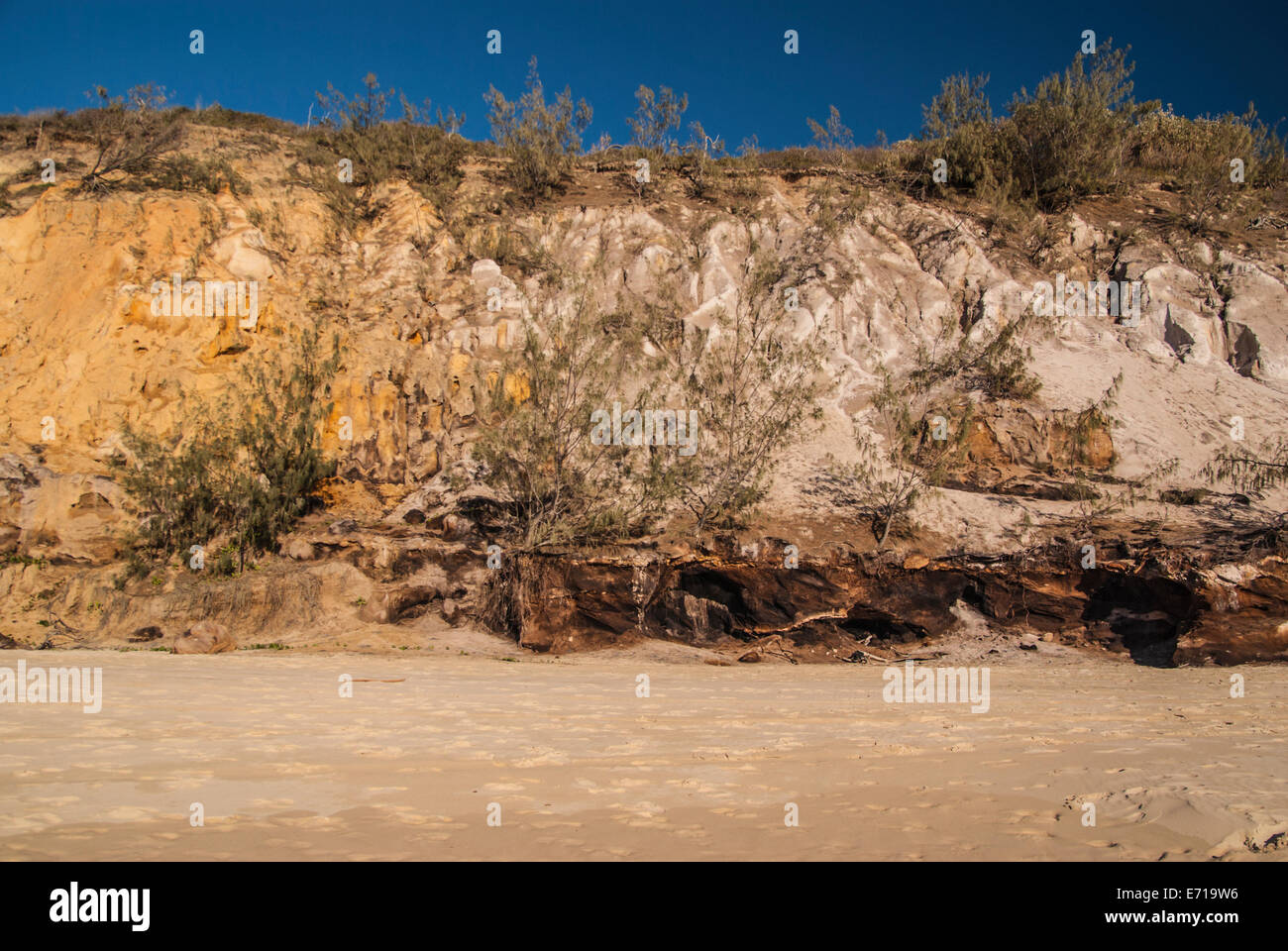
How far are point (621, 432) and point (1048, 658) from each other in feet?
26.9

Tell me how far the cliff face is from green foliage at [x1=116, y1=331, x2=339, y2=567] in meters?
0.53

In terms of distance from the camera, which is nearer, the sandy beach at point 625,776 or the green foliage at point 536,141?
the sandy beach at point 625,776

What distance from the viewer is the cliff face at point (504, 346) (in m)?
12.8

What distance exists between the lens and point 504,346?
17.5 meters

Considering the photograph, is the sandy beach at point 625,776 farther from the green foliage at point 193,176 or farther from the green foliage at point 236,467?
the green foliage at point 193,176

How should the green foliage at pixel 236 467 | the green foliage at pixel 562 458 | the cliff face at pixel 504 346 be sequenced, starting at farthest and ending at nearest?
the green foliage at pixel 562 458 < the green foliage at pixel 236 467 < the cliff face at pixel 504 346

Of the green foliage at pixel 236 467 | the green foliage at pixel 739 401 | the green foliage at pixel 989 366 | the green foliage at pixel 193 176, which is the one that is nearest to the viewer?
the green foliage at pixel 236 467

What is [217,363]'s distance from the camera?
1562 cm

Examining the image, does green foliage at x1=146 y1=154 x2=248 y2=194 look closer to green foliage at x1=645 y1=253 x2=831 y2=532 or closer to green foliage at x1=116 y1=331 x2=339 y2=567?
green foliage at x1=116 y1=331 x2=339 y2=567

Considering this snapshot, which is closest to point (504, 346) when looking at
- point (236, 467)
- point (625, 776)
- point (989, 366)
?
point (236, 467)

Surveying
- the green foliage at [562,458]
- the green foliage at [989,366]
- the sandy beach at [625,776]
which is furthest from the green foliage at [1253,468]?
the green foliage at [562,458]

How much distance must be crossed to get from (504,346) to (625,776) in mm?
14174

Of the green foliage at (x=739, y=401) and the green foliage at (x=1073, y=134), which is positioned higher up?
the green foliage at (x=1073, y=134)

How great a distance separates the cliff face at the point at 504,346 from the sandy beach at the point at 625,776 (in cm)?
547
